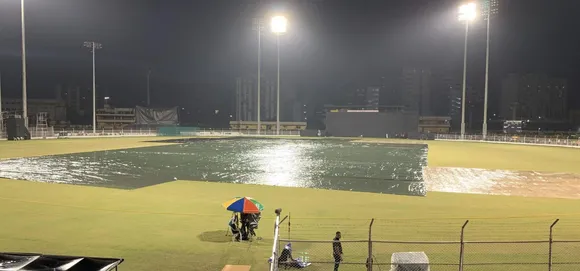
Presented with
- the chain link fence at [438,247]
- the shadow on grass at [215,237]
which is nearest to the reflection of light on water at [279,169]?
the chain link fence at [438,247]

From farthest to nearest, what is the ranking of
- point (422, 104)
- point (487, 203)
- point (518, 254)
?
point (422, 104) → point (487, 203) → point (518, 254)

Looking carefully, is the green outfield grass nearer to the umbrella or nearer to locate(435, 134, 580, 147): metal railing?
the umbrella

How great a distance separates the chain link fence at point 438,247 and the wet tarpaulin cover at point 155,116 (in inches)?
3309

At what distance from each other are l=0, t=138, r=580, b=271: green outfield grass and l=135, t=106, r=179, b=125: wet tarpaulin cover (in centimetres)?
7245

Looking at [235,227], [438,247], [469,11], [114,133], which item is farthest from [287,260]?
[114,133]

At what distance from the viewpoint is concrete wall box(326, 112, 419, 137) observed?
75438 millimetres

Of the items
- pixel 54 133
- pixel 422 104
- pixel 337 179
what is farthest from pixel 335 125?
pixel 422 104

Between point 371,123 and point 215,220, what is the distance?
6445cm

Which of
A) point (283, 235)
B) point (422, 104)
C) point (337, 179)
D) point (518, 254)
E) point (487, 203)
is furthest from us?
point (422, 104)

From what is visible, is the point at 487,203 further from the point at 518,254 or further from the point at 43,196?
the point at 43,196

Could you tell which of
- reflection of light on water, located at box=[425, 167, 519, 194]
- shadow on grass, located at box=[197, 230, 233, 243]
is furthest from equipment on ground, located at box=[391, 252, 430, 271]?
reflection of light on water, located at box=[425, 167, 519, 194]

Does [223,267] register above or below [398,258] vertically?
below

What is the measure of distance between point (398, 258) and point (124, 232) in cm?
915

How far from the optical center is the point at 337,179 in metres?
24.8
